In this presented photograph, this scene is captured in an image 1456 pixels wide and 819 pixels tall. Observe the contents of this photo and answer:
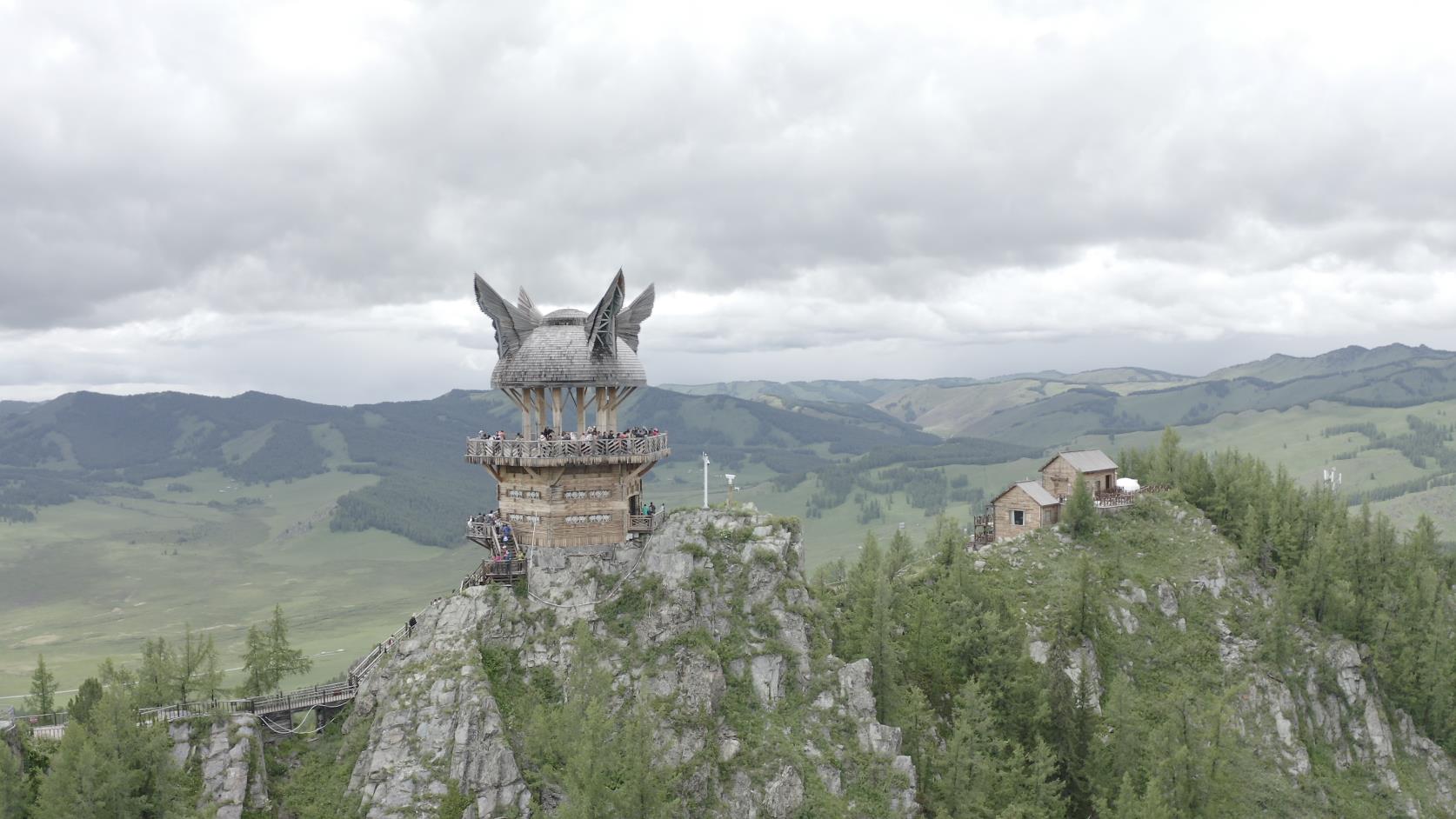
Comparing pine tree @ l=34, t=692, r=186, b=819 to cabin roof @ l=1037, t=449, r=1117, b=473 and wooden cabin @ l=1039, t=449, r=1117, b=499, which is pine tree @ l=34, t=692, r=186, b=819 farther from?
cabin roof @ l=1037, t=449, r=1117, b=473

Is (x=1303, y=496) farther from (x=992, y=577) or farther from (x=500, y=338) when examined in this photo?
(x=500, y=338)

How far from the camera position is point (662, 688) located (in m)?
49.3

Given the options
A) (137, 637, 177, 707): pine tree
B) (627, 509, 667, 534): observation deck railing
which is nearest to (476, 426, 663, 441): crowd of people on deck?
(627, 509, 667, 534): observation deck railing

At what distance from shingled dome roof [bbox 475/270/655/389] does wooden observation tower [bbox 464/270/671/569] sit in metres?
0.06

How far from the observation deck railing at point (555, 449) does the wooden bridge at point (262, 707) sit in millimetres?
12074

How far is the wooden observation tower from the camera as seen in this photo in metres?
53.2

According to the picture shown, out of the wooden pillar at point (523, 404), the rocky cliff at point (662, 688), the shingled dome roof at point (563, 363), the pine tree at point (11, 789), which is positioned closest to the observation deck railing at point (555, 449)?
the wooden pillar at point (523, 404)

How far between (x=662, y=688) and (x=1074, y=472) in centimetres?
6290

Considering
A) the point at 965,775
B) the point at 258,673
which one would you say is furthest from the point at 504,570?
the point at 965,775

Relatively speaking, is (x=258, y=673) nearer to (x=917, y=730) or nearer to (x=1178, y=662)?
(x=917, y=730)

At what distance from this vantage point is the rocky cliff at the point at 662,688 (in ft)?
153

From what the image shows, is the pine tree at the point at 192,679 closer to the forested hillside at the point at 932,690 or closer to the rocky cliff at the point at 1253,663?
the forested hillside at the point at 932,690

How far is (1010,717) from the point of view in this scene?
63.8 metres

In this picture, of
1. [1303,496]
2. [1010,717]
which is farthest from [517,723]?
[1303,496]
